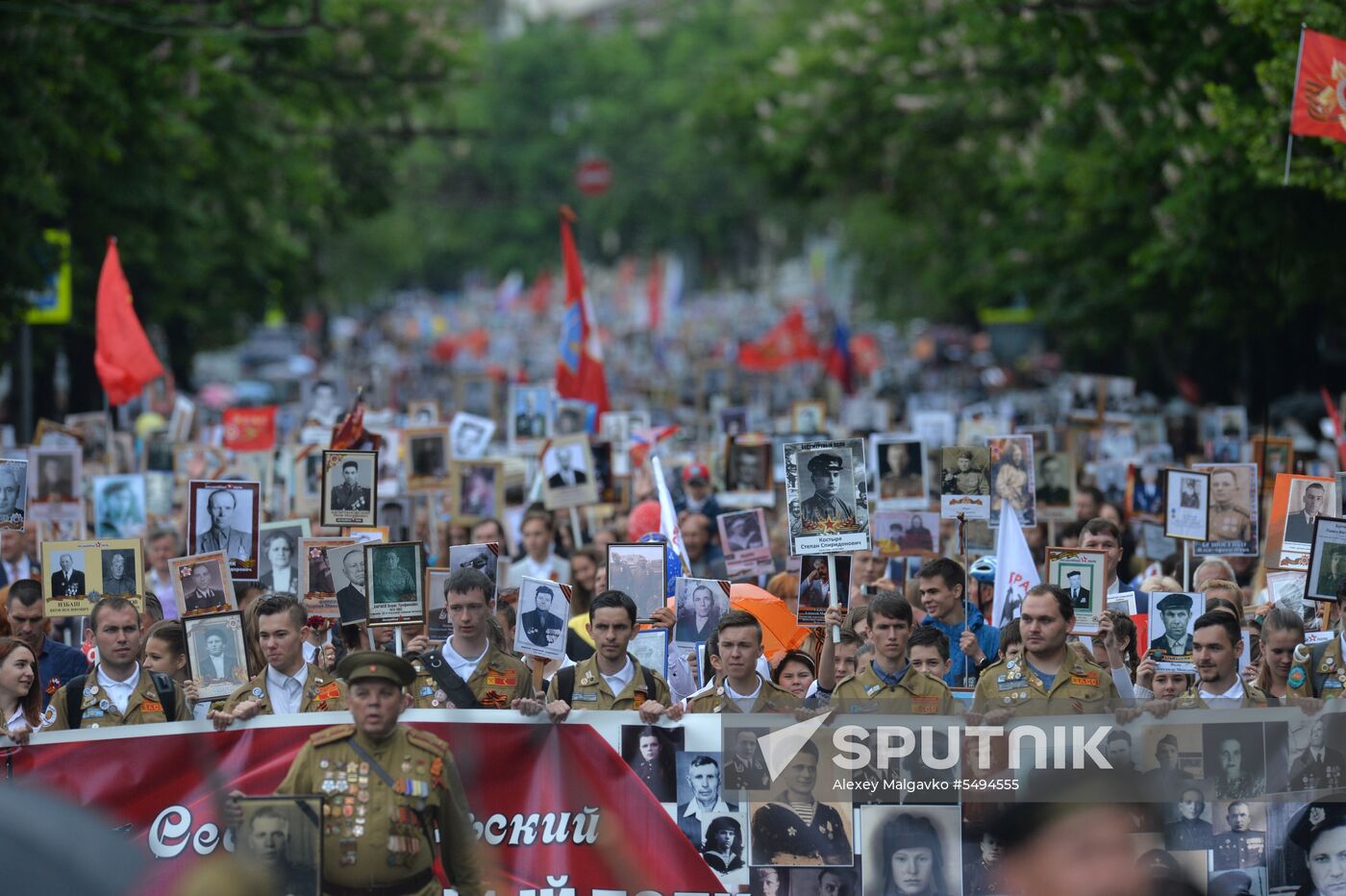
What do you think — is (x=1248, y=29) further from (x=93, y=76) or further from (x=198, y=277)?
(x=198, y=277)

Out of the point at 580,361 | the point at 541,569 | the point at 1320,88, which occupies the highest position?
the point at 1320,88

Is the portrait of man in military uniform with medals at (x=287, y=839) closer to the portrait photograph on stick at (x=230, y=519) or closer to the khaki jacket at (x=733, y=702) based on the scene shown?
the khaki jacket at (x=733, y=702)

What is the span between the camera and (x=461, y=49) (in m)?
32.0

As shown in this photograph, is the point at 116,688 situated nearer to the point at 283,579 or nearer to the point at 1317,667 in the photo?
the point at 283,579

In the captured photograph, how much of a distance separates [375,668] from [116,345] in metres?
10.6

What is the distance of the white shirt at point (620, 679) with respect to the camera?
892cm

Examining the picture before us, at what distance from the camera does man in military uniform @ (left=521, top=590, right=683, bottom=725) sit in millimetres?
8828

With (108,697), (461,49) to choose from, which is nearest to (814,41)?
(461,49)

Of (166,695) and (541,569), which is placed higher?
(166,695)

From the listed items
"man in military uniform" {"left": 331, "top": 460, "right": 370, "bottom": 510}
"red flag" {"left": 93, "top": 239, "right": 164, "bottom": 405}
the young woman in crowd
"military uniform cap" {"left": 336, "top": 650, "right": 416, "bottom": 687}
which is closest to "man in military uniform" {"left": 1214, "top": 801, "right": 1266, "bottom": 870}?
"military uniform cap" {"left": 336, "top": 650, "right": 416, "bottom": 687}

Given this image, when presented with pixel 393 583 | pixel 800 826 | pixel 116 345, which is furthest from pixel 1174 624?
pixel 116 345

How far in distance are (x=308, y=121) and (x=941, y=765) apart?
24291 mm

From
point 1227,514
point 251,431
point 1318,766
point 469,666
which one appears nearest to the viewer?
point 1318,766

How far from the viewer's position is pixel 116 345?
1711 cm
